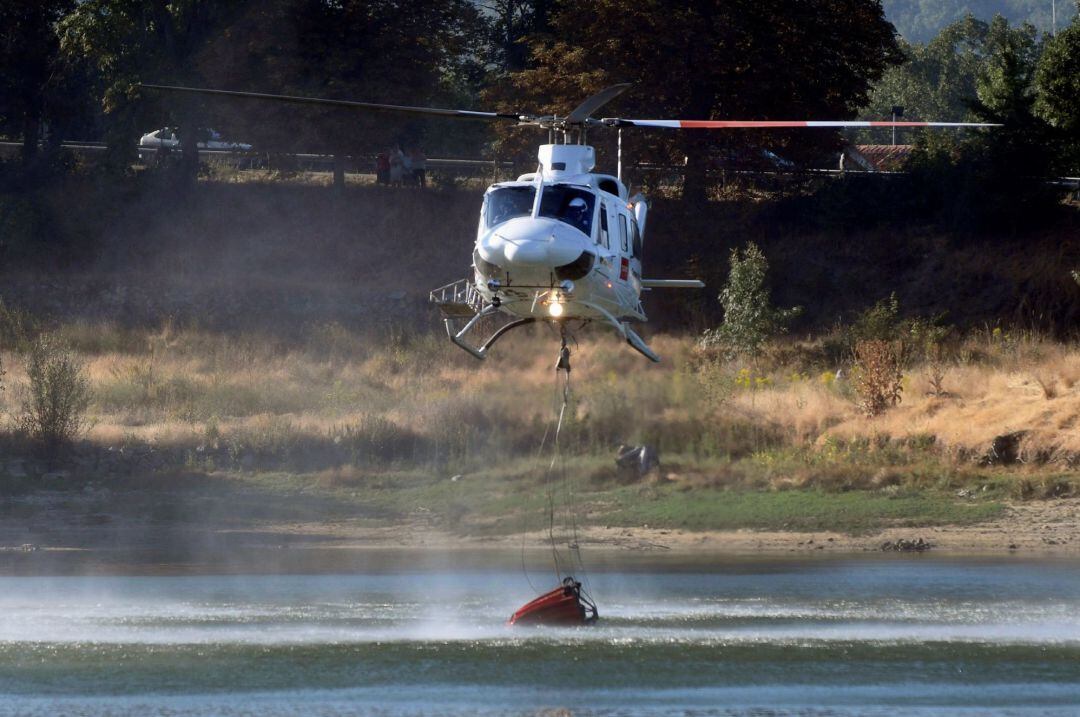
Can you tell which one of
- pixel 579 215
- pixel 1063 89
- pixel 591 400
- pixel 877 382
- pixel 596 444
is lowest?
pixel 596 444

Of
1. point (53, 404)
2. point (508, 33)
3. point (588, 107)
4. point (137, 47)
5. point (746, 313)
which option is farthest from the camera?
point (508, 33)

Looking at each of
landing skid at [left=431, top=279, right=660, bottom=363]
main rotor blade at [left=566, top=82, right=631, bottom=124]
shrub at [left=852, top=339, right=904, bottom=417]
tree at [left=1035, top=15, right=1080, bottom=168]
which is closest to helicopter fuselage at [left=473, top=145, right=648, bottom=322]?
landing skid at [left=431, top=279, right=660, bottom=363]

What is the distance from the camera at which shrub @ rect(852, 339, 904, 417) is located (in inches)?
1475

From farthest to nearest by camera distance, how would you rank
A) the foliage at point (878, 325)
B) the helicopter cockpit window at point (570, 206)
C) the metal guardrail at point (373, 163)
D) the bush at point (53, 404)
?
the metal guardrail at point (373, 163) → the foliage at point (878, 325) → the bush at point (53, 404) → the helicopter cockpit window at point (570, 206)

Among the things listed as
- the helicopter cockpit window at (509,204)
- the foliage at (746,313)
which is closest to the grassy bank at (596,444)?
the foliage at (746,313)

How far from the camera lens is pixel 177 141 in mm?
64625

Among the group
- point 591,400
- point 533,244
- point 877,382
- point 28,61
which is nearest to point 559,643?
point 533,244

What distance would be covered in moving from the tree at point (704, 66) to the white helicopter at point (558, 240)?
2485 cm

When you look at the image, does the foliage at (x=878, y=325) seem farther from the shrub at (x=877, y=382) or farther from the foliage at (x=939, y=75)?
the foliage at (x=939, y=75)

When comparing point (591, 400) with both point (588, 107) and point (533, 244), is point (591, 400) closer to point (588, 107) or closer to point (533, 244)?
point (588, 107)

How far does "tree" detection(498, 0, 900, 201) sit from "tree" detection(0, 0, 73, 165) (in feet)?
59.4

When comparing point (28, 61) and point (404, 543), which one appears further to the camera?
point (28, 61)

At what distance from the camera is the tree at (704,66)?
5000 centimetres

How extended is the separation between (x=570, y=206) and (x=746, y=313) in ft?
70.0
